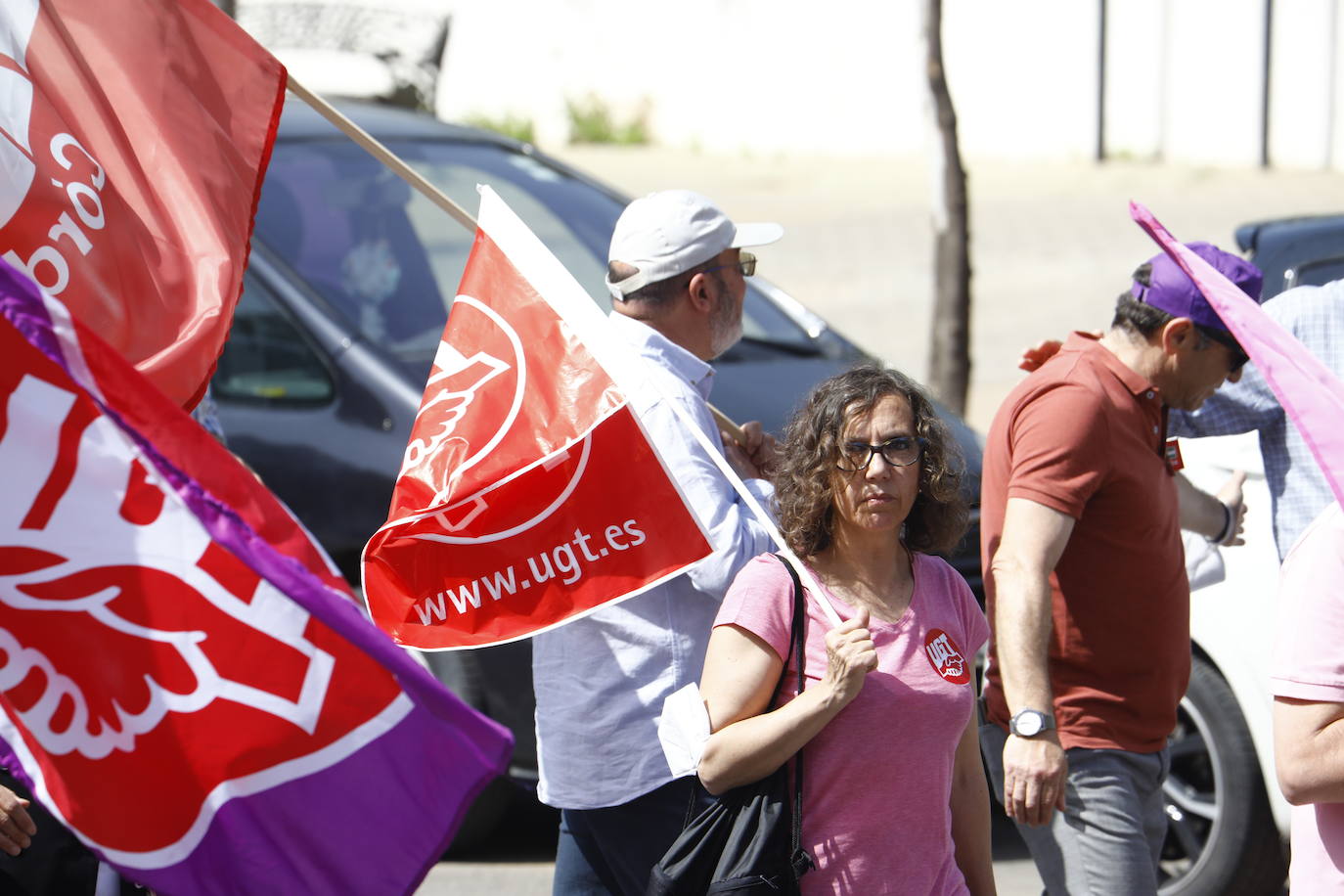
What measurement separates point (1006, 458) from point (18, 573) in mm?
1996

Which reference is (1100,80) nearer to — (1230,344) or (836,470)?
(1230,344)

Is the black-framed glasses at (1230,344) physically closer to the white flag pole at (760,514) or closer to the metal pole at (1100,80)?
the white flag pole at (760,514)

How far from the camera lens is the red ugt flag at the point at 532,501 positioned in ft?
10.7

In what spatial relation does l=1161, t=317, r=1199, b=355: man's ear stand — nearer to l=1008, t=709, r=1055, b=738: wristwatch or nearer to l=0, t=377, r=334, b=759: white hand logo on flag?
l=1008, t=709, r=1055, b=738: wristwatch

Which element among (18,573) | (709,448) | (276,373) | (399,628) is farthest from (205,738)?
(276,373)

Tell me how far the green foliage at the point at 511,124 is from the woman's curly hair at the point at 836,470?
2510cm

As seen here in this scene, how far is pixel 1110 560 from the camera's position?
3635 mm

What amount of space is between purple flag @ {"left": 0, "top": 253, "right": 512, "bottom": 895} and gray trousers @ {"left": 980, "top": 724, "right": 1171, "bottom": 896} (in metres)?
1.47

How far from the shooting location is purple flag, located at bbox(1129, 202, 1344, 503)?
291cm

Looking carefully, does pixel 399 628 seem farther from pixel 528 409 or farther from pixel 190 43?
pixel 190 43

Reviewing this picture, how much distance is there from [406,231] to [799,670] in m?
3.34

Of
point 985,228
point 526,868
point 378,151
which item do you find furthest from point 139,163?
point 985,228

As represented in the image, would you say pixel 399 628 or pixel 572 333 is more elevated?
pixel 572 333

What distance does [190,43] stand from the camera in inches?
146
